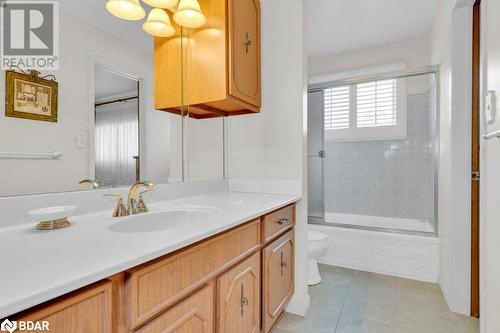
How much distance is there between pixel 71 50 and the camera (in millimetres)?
987

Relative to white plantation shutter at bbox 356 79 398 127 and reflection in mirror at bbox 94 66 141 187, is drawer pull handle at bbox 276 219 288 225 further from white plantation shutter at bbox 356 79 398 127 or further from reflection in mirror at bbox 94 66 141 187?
white plantation shutter at bbox 356 79 398 127

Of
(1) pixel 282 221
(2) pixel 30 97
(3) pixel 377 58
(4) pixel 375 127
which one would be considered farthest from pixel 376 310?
(3) pixel 377 58

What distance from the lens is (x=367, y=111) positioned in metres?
3.06

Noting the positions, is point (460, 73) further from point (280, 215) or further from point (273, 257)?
point (273, 257)

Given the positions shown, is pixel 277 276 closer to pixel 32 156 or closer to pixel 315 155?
pixel 32 156

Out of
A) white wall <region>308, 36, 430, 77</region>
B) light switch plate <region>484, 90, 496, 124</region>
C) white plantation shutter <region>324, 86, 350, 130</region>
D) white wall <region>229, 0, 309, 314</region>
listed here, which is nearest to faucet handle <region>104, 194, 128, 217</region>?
white wall <region>229, 0, 309, 314</region>

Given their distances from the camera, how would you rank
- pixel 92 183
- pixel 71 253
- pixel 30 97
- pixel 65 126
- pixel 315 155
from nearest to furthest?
pixel 71 253 < pixel 30 97 < pixel 65 126 < pixel 92 183 < pixel 315 155

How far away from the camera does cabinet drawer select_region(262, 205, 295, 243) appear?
49.8 inches

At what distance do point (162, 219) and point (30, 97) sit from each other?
67cm

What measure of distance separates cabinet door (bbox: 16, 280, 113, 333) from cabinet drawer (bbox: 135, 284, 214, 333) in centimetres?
11

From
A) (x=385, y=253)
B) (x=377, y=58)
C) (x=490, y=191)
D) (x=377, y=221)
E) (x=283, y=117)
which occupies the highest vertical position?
(x=377, y=58)

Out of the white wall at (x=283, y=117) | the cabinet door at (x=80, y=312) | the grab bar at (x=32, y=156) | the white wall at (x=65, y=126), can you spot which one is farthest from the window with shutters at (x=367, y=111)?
the cabinet door at (x=80, y=312)

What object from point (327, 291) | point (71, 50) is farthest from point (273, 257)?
point (71, 50)

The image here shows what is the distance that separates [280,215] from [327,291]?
3.17 ft
